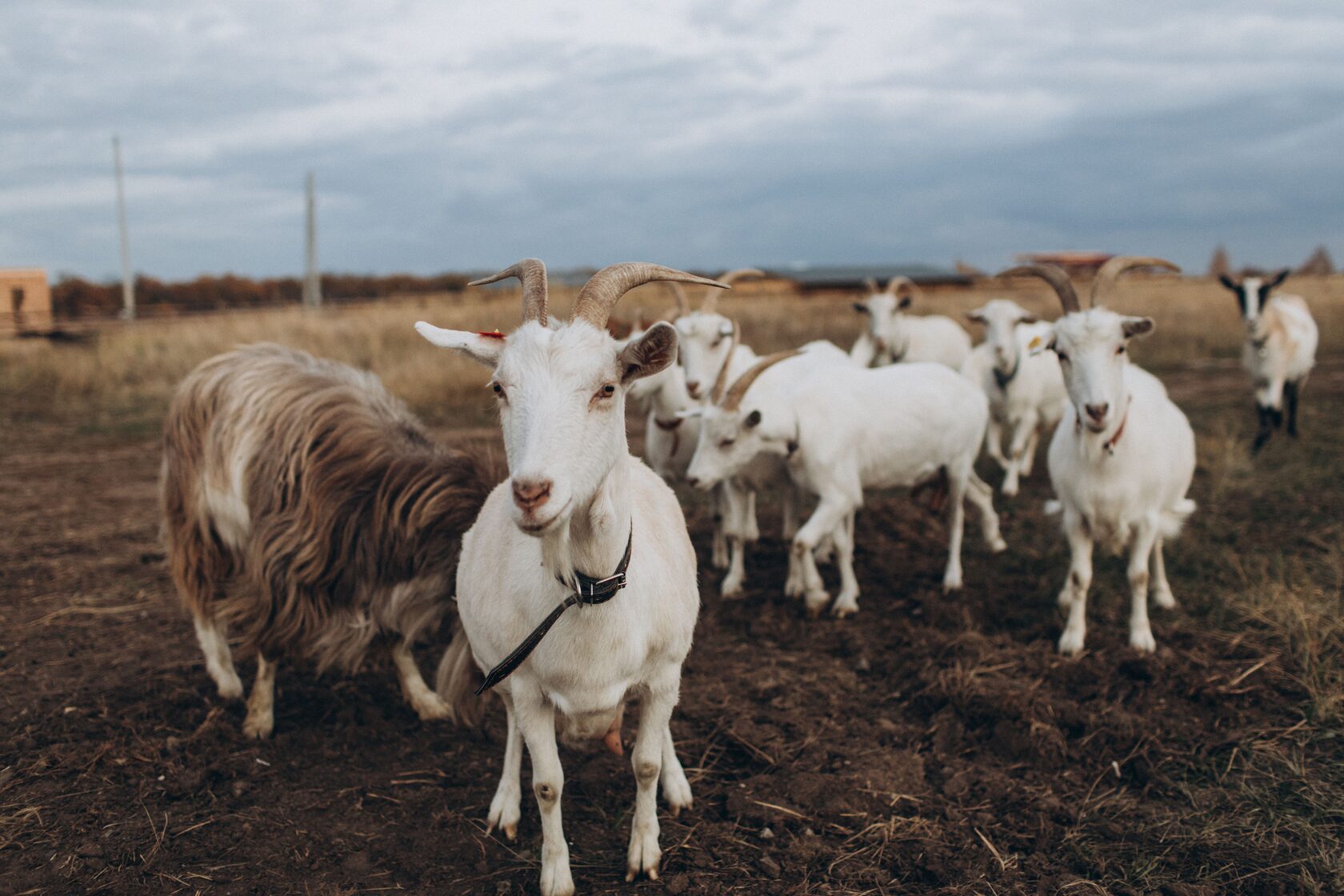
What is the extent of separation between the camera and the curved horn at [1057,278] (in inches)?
216

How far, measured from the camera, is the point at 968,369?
1043 centimetres

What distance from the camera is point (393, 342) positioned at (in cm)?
1805

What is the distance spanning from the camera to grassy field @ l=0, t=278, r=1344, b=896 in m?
3.61

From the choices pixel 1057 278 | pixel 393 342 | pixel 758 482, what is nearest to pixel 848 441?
pixel 758 482

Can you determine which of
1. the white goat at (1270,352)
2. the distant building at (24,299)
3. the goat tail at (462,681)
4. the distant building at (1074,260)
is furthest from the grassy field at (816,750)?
the distant building at (1074,260)

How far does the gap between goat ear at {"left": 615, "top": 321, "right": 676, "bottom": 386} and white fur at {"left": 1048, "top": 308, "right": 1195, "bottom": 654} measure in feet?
10.4

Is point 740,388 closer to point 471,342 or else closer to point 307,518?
point 307,518

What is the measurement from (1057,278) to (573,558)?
4.05 metres

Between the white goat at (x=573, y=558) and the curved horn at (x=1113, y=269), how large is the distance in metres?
3.14

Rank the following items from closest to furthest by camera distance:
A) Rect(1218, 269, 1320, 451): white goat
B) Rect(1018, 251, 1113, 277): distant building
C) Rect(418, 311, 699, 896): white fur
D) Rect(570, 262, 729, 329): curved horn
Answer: Rect(418, 311, 699, 896): white fur < Rect(570, 262, 729, 329): curved horn < Rect(1218, 269, 1320, 451): white goat < Rect(1018, 251, 1113, 277): distant building

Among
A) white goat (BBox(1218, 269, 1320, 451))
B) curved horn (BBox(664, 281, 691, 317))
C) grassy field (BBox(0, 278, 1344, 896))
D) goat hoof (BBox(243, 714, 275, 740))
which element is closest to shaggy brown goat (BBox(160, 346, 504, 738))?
goat hoof (BBox(243, 714, 275, 740))

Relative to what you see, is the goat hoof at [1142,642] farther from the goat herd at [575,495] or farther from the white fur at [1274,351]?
the white fur at [1274,351]

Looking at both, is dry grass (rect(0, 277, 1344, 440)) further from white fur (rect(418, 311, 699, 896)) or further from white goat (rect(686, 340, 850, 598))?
white fur (rect(418, 311, 699, 896))

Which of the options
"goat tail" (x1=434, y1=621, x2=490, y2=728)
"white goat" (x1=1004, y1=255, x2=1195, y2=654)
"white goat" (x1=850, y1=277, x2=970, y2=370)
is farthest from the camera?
"white goat" (x1=850, y1=277, x2=970, y2=370)
